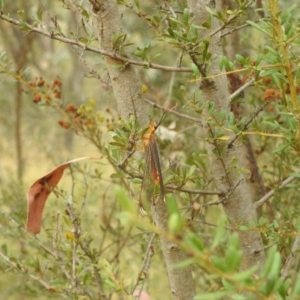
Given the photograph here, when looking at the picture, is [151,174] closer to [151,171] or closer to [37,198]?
[151,171]

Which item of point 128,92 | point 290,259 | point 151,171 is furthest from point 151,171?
point 290,259

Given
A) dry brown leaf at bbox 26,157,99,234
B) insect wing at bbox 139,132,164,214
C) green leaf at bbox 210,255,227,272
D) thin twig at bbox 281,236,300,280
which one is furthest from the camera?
dry brown leaf at bbox 26,157,99,234

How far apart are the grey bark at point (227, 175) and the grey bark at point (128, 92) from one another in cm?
10

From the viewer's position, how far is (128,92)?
0.71m

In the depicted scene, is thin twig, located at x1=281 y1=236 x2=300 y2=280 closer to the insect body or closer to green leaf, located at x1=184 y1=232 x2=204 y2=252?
the insect body

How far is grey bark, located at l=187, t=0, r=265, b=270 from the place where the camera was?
747 mm

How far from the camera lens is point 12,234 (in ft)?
4.18

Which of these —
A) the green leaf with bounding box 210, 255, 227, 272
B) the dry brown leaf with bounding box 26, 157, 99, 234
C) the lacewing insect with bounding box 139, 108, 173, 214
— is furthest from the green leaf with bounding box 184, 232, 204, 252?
the dry brown leaf with bounding box 26, 157, 99, 234

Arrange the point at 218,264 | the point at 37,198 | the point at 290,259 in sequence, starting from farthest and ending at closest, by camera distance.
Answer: the point at 37,198 < the point at 290,259 < the point at 218,264

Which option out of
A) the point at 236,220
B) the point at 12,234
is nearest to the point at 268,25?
the point at 236,220

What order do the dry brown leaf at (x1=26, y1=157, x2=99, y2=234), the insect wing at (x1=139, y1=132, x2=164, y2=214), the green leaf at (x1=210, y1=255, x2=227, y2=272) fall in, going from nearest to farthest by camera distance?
the green leaf at (x1=210, y1=255, x2=227, y2=272)
the insect wing at (x1=139, y1=132, x2=164, y2=214)
the dry brown leaf at (x1=26, y1=157, x2=99, y2=234)

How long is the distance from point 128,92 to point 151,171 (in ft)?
0.44

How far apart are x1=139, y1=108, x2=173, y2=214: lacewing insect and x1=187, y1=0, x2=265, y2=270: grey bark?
12 cm

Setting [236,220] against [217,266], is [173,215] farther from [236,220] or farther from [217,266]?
[236,220]
